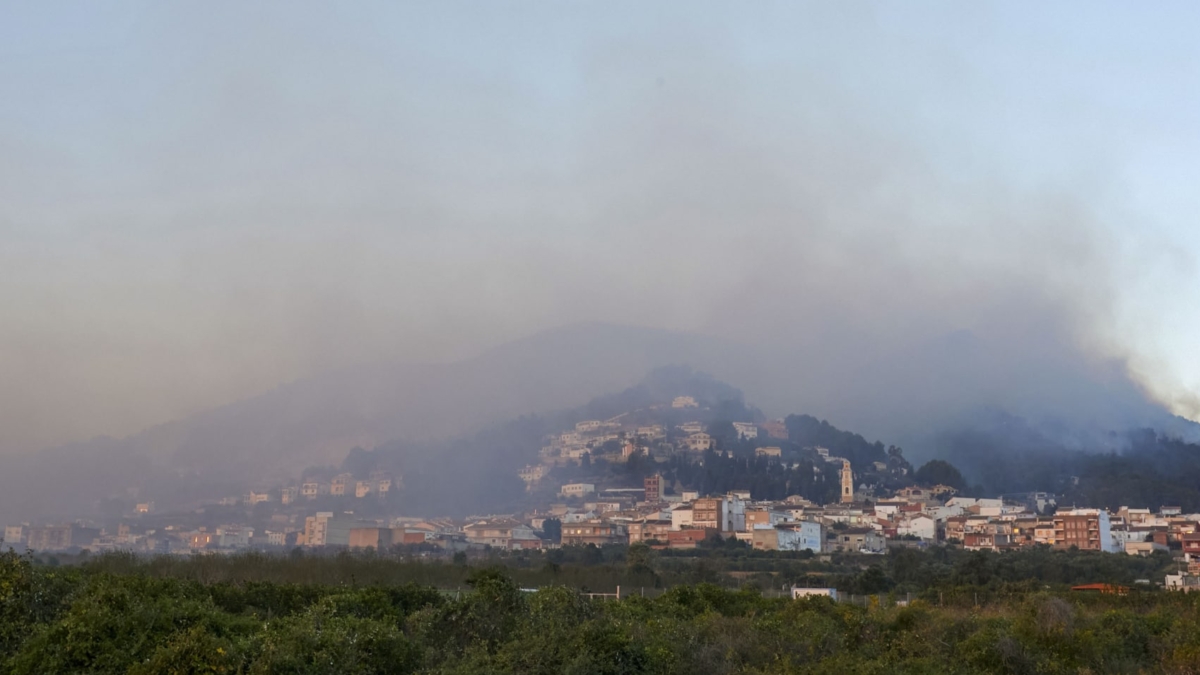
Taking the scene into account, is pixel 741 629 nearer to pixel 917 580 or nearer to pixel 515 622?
pixel 515 622

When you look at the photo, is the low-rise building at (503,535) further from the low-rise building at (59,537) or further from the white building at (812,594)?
the white building at (812,594)

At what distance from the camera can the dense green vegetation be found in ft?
33.6

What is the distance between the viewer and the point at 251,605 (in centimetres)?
2072

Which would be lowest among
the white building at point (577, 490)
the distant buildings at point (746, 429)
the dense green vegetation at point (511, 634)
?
the white building at point (577, 490)

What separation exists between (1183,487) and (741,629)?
5751 inches

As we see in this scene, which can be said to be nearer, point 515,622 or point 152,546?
point 515,622

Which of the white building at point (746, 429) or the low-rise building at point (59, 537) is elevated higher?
the white building at point (746, 429)

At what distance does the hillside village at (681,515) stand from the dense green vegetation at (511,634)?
38.3 meters

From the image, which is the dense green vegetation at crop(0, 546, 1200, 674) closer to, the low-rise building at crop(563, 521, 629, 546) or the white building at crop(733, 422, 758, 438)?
the low-rise building at crop(563, 521, 629, 546)

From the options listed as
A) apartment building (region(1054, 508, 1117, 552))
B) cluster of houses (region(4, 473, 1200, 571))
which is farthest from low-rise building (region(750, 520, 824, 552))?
apartment building (region(1054, 508, 1117, 552))

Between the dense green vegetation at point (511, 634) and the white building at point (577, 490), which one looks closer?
the dense green vegetation at point (511, 634)

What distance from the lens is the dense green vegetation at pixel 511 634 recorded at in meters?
Result: 10.2

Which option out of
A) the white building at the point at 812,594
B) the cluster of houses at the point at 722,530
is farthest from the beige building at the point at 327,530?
the white building at the point at 812,594

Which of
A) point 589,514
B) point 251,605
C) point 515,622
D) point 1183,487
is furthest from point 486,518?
point 515,622
